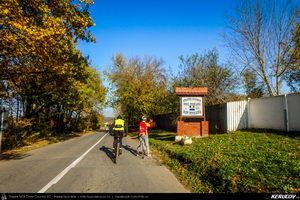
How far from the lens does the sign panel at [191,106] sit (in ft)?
41.7

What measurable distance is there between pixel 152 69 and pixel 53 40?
28330 millimetres

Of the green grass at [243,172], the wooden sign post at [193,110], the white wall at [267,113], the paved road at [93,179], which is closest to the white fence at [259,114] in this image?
the white wall at [267,113]

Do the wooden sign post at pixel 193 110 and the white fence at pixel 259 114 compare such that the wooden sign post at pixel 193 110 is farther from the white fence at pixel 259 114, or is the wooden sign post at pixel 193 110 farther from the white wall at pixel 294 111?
the white wall at pixel 294 111

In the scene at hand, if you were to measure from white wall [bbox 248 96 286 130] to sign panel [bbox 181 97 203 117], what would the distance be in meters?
3.57

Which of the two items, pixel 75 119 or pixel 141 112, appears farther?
pixel 75 119

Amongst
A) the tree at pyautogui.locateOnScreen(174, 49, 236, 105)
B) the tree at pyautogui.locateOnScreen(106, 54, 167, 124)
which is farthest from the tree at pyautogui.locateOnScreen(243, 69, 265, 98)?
the tree at pyautogui.locateOnScreen(106, 54, 167, 124)

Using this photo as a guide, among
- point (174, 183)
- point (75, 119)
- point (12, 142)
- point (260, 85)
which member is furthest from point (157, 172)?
point (75, 119)

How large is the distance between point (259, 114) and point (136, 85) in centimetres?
2156

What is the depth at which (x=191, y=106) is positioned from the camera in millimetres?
12773

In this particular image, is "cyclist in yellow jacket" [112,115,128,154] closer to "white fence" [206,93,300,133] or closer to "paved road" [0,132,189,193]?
"paved road" [0,132,189,193]

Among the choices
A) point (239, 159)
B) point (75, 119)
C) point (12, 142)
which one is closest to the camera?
point (239, 159)

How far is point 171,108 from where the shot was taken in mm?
20922

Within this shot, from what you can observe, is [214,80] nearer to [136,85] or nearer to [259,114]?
[259,114]

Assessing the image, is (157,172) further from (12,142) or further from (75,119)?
(75,119)
